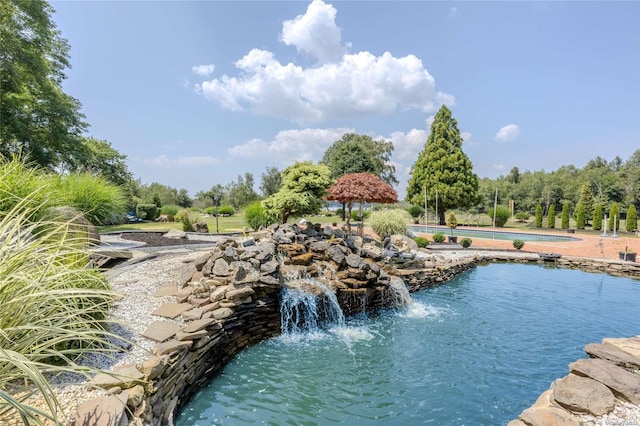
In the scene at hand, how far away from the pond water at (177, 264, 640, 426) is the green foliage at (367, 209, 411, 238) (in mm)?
5548

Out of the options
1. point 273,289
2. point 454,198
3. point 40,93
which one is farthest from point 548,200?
point 40,93

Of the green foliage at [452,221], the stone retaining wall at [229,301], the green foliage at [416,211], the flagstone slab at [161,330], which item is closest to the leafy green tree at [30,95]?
the stone retaining wall at [229,301]

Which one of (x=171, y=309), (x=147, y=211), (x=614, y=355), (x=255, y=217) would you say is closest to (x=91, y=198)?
(x=171, y=309)

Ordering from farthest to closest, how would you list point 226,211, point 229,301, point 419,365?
1. point 226,211
2. point 229,301
3. point 419,365

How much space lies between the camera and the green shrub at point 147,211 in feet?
73.2

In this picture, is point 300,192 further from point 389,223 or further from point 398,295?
point 389,223

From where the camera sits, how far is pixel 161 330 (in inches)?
139

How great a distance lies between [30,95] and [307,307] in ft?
48.8

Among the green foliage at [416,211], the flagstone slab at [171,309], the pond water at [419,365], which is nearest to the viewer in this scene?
the pond water at [419,365]

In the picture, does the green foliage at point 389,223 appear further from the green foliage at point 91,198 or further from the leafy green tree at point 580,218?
the leafy green tree at point 580,218

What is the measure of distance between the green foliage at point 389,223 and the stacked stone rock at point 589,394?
9354 mm

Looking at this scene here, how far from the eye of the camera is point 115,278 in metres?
5.38

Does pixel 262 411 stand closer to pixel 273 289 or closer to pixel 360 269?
pixel 273 289

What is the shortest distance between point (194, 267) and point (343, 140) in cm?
3151
